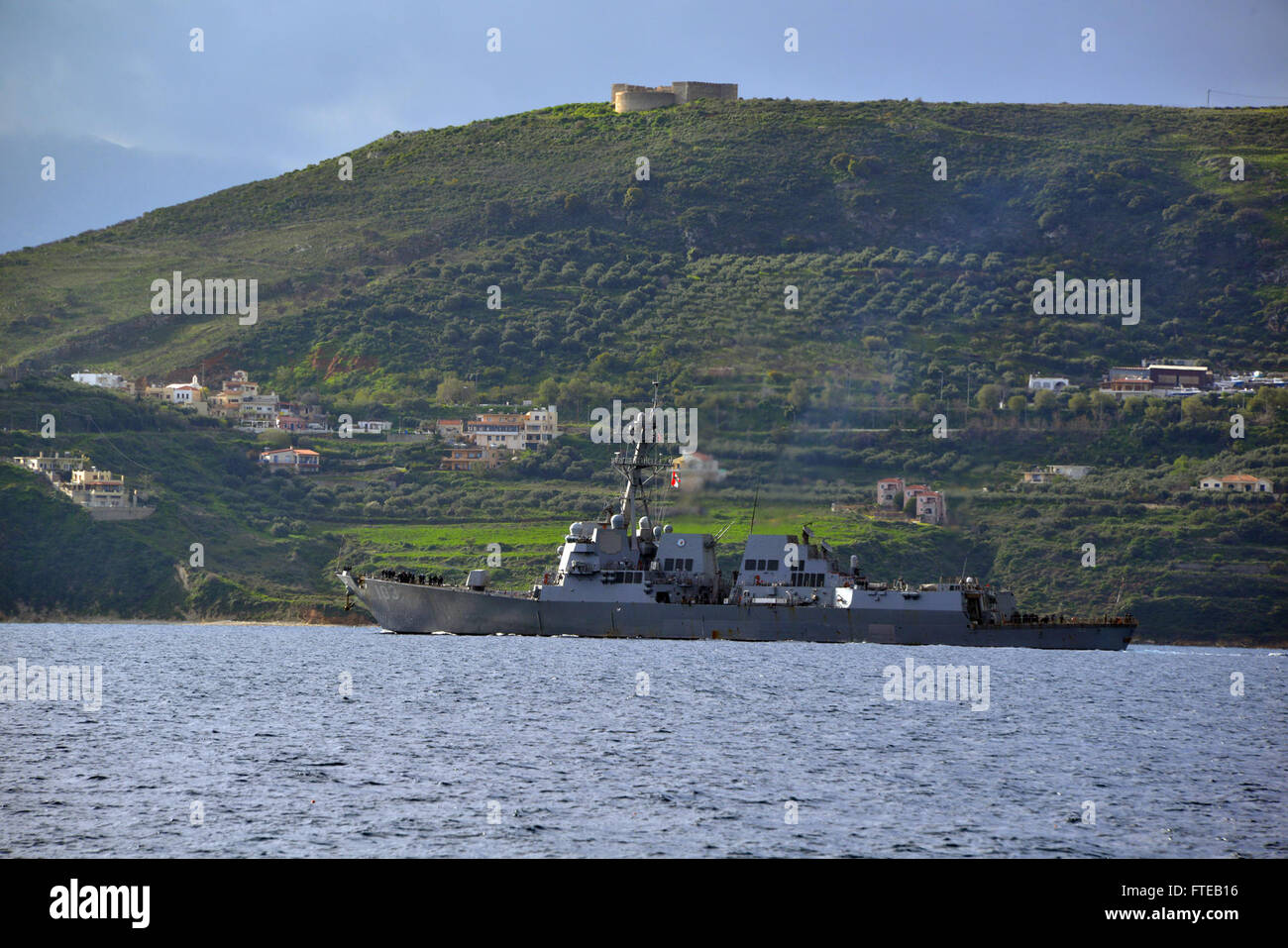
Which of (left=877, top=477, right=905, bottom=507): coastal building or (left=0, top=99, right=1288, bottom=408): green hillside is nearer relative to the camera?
(left=877, top=477, right=905, bottom=507): coastal building

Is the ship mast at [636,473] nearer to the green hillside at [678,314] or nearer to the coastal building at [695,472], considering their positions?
the coastal building at [695,472]

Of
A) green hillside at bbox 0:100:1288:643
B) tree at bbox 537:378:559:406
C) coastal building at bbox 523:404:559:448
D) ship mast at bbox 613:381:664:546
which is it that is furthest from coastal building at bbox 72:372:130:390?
ship mast at bbox 613:381:664:546

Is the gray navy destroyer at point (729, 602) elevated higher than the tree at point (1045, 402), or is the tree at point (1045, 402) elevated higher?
the tree at point (1045, 402)

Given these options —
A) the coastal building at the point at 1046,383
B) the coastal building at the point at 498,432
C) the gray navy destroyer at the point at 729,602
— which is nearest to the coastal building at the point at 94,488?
the coastal building at the point at 498,432

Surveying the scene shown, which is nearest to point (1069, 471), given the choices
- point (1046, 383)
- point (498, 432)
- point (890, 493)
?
point (1046, 383)

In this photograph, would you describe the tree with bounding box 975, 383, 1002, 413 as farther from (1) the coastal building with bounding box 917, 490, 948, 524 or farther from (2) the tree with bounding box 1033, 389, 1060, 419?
(1) the coastal building with bounding box 917, 490, 948, 524

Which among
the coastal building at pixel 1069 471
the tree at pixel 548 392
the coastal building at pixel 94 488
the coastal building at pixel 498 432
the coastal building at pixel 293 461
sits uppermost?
the tree at pixel 548 392
